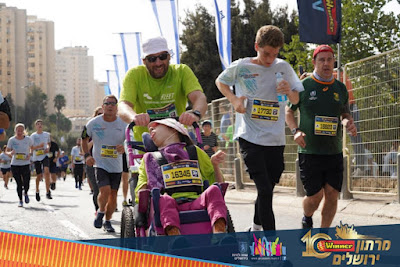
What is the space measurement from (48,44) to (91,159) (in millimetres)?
180324

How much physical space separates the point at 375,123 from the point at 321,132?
18.3 feet

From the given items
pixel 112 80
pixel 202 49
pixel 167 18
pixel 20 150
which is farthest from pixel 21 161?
pixel 202 49

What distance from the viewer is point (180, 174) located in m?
5.64

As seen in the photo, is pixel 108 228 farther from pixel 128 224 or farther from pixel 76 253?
pixel 76 253

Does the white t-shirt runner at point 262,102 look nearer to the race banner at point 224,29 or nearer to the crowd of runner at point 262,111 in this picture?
the crowd of runner at point 262,111

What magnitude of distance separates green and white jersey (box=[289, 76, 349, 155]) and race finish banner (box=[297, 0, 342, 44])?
5746 mm

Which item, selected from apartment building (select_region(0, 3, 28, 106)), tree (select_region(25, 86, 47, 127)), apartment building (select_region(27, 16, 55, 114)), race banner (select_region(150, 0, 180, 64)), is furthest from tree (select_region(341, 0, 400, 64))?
apartment building (select_region(27, 16, 55, 114))

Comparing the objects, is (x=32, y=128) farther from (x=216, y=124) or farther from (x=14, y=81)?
(x=216, y=124)

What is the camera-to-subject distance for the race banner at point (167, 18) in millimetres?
20250

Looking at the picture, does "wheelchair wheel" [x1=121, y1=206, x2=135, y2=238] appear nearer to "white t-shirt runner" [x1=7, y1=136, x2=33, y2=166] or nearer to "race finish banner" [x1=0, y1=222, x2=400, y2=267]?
"race finish banner" [x1=0, y1=222, x2=400, y2=267]

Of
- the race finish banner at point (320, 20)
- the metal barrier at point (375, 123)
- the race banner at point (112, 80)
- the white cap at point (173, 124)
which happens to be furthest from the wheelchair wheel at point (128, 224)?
the race banner at point (112, 80)

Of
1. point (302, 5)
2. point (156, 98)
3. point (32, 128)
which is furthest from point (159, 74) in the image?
point (32, 128)

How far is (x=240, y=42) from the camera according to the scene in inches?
1775

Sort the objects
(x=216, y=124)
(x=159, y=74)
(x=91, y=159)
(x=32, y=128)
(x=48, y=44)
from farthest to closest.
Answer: (x=48, y=44)
(x=32, y=128)
(x=216, y=124)
(x=91, y=159)
(x=159, y=74)
